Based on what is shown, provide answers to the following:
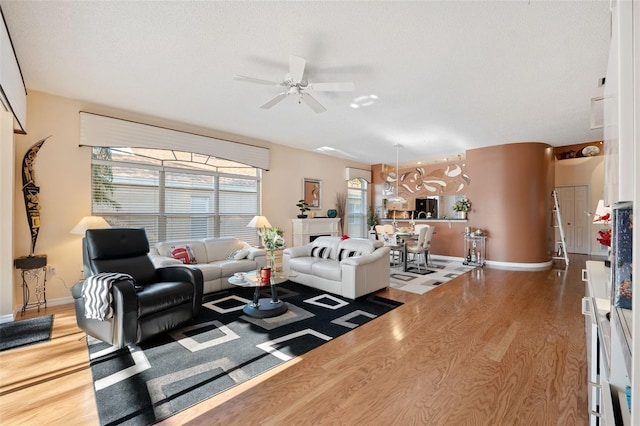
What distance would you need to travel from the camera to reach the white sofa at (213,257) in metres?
4.30

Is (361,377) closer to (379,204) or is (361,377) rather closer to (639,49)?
(639,49)

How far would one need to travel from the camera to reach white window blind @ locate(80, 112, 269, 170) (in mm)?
4242

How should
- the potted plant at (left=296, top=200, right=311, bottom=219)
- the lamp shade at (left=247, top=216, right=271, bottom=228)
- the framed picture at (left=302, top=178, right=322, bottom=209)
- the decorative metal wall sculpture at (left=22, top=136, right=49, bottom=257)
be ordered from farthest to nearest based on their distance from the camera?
1. the framed picture at (left=302, top=178, right=322, bottom=209)
2. the potted plant at (left=296, top=200, right=311, bottom=219)
3. the lamp shade at (left=247, top=216, right=271, bottom=228)
4. the decorative metal wall sculpture at (left=22, top=136, right=49, bottom=257)

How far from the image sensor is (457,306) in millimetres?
3826

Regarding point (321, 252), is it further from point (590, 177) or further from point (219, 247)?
point (590, 177)

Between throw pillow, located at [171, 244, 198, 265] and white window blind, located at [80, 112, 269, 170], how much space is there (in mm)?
1807

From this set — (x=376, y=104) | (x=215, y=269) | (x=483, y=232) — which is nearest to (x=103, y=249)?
(x=215, y=269)

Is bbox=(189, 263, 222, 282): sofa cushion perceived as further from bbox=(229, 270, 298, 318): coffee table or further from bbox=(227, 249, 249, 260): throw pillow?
bbox=(229, 270, 298, 318): coffee table

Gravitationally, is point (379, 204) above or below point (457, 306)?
above

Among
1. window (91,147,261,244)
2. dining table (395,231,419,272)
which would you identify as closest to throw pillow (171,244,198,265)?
window (91,147,261,244)

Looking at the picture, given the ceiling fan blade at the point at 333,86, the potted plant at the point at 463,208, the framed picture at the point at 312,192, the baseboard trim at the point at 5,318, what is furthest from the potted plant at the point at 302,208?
the baseboard trim at the point at 5,318

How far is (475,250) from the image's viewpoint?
23.0 ft

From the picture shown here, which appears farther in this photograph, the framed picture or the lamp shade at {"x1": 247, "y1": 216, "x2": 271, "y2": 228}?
the framed picture

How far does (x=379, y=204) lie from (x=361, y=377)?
24.5 feet
